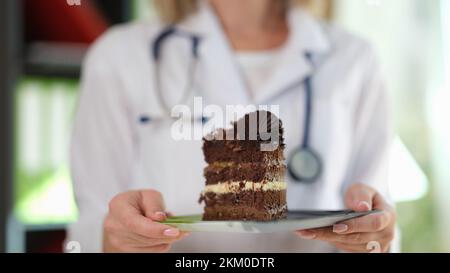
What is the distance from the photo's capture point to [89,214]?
719 mm

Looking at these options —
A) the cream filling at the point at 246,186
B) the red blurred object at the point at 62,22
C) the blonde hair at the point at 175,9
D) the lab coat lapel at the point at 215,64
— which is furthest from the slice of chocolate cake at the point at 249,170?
the red blurred object at the point at 62,22

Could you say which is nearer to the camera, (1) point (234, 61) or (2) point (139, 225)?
(2) point (139, 225)

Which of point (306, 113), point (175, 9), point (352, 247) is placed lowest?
point (352, 247)

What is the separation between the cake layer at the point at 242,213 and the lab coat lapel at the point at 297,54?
0.16 m

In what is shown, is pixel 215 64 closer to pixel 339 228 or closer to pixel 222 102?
pixel 222 102

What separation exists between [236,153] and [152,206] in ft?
0.33

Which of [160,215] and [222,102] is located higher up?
[222,102]

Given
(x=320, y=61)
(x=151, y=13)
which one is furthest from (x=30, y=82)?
(x=320, y=61)

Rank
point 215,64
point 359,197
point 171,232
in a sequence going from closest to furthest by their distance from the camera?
point 171,232 < point 359,197 < point 215,64

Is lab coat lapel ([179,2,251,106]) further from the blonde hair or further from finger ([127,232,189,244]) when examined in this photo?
finger ([127,232,189,244])

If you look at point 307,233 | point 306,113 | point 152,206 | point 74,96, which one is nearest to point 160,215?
point 152,206

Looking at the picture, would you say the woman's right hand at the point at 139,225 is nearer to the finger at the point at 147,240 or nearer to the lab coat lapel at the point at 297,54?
the finger at the point at 147,240

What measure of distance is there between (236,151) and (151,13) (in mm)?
368

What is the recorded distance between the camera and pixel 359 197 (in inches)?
25.5
